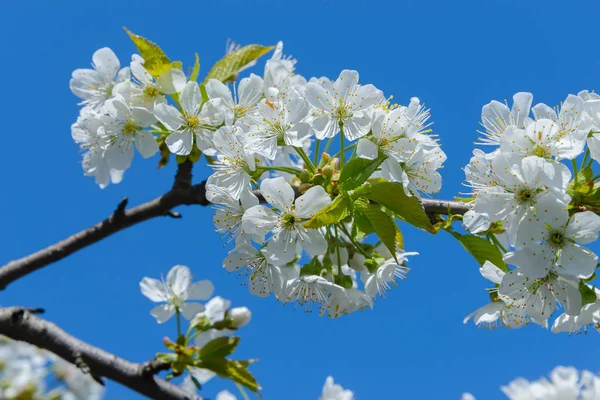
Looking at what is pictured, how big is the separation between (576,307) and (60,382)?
6.66 meters

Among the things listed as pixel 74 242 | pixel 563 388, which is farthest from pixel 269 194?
pixel 563 388

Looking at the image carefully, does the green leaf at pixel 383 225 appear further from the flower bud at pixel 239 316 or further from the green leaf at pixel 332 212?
the flower bud at pixel 239 316

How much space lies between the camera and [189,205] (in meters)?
3.27

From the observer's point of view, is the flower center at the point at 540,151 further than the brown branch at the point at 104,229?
No

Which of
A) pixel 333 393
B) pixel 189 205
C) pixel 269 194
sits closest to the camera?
pixel 269 194

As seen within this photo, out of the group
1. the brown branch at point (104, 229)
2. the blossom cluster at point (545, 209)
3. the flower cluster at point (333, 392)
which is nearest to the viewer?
the blossom cluster at point (545, 209)

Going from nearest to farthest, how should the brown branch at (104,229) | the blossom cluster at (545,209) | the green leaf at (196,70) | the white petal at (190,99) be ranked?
the blossom cluster at (545,209) < the white petal at (190,99) < the green leaf at (196,70) < the brown branch at (104,229)

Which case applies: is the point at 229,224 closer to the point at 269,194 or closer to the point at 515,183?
the point at 269,194

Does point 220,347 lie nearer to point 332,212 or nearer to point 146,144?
point 146,144

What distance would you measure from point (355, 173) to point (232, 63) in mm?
1312

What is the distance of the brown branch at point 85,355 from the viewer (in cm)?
313

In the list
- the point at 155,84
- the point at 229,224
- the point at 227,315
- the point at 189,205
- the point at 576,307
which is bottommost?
the point at 576,307

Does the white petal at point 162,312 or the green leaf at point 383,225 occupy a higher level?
the white petal at point 162,312

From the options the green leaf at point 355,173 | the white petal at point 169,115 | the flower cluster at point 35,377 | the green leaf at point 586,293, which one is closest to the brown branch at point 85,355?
the white petal at point 169,115
